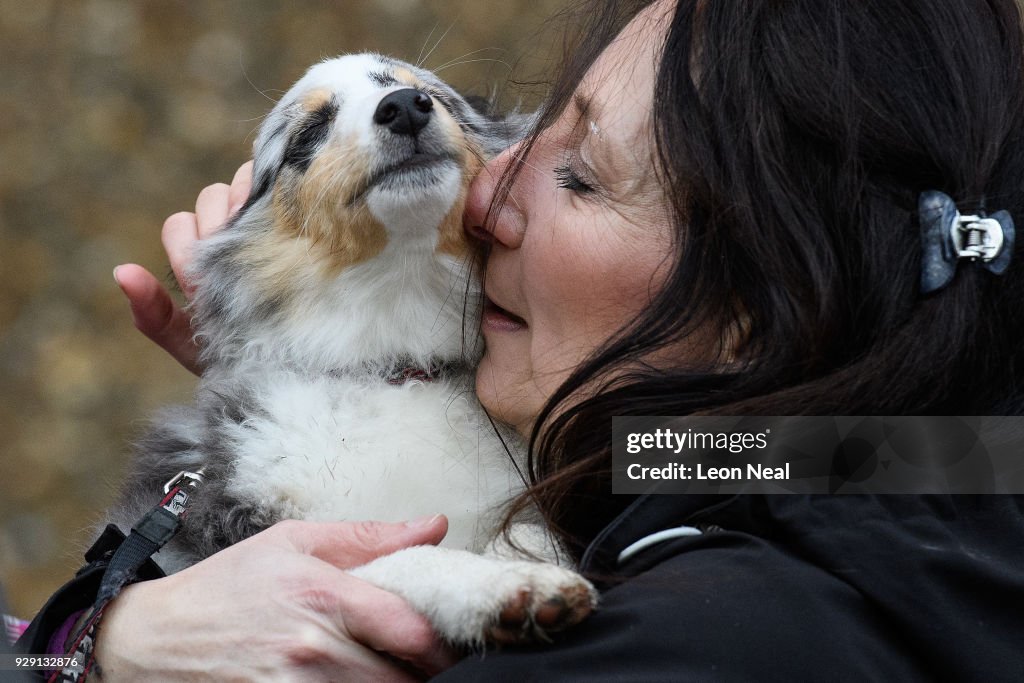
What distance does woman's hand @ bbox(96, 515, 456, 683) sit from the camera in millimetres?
1897

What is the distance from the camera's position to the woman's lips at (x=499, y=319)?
8.52 ft

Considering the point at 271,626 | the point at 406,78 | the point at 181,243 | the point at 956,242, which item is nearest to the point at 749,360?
the point at 956,242

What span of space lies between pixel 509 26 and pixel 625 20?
15.3 feet

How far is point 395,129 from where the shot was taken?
2.78m

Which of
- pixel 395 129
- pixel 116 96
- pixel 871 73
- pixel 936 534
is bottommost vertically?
pixel 936 534

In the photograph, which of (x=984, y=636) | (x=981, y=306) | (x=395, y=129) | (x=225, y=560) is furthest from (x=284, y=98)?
(x=984, y=636)

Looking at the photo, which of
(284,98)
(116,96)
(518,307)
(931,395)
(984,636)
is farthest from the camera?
(116,96)

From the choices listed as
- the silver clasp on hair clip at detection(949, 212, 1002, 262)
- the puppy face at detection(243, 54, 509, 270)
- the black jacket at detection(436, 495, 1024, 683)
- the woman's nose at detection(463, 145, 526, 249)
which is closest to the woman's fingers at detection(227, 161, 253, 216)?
the puppy face at detection(243, 54, 509, 270)

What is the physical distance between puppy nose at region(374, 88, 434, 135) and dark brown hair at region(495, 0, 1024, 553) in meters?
0.84

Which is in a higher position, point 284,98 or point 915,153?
point 284,98

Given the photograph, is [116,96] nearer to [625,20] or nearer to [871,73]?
[625,20]

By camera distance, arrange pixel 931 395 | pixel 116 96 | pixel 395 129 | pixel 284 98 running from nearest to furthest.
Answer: pixel 931 395 → pixel 395 129 → pixel 284 98 → pixel 116 96

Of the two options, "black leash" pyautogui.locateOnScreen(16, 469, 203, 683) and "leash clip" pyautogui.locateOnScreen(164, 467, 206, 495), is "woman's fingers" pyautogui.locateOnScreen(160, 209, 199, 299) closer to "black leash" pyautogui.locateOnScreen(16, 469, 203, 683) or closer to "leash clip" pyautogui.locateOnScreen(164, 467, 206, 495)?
"leash clip" pyautogui.locateOnScreen(164, 467, 206, 495)
